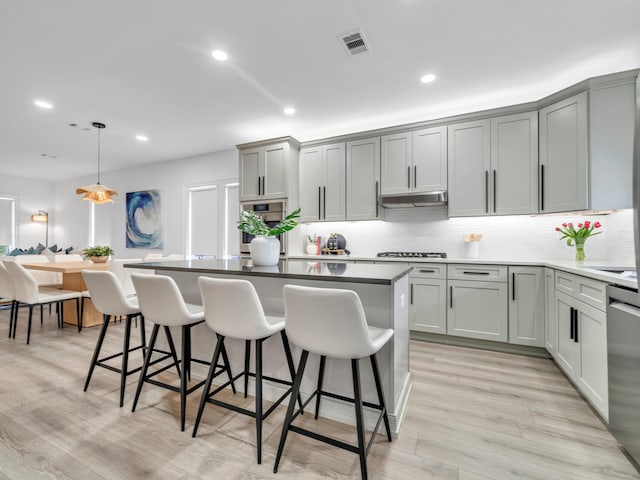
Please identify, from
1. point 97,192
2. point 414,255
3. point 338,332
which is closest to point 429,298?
point 414,255

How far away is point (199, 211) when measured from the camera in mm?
5750

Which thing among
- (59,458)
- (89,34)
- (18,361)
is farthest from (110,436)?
(89,34)

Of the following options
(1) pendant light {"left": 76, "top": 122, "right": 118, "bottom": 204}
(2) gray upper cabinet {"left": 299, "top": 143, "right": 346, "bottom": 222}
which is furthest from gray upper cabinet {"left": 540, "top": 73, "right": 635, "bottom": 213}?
(1) pendant light {"left": 76, "top": 122, "right": 118, "bottom": 204}

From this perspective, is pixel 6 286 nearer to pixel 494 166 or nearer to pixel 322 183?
pixel 322 183

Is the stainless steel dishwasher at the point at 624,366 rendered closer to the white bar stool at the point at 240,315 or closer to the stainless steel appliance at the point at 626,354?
the stainless steel appliance at the point at 626,354

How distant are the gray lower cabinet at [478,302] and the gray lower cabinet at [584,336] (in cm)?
51

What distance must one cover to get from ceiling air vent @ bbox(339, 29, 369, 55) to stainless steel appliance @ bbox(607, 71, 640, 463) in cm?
178

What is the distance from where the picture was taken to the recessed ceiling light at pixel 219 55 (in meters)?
2.61

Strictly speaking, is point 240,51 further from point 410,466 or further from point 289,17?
point 410,466

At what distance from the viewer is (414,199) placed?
11.8ft

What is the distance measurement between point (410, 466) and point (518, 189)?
289 cm

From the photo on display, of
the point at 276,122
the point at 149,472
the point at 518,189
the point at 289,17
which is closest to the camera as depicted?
the point at 149,472

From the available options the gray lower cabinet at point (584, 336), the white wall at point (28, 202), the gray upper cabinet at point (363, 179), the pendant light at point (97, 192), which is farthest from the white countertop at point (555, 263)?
the white wall at point (28, 202)

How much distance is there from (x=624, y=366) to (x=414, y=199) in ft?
7.90
